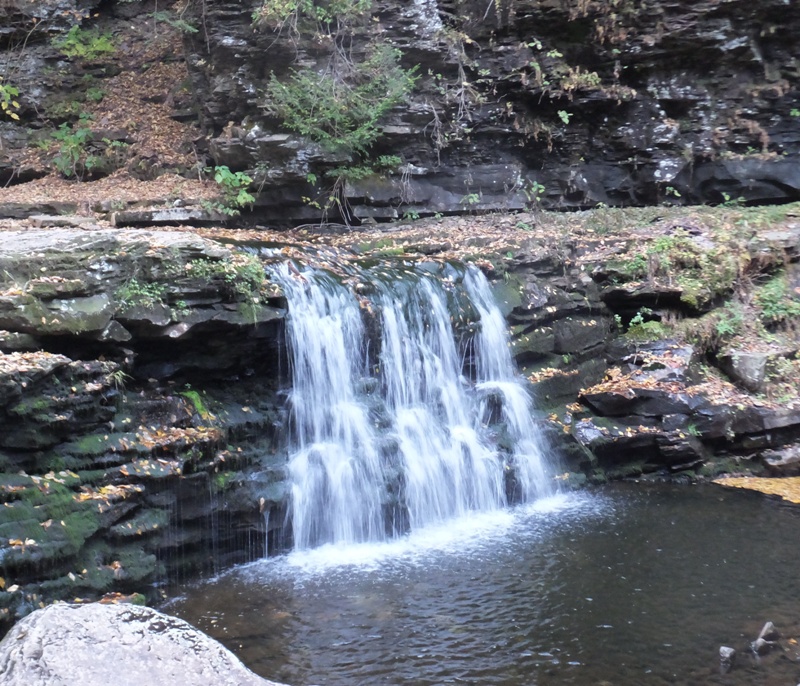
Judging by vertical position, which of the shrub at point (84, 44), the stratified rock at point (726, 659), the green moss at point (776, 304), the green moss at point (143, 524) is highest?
the shrub at point (84, 44)

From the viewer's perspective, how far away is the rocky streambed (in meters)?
5.84

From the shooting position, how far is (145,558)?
20.1 feet

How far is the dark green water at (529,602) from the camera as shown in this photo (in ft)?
16.3

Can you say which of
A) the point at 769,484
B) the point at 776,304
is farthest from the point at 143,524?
the point at 776,304

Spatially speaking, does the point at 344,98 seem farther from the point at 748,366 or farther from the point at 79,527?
the point at 79,527

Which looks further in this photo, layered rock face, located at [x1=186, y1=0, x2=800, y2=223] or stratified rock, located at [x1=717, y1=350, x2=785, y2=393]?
layered rock face, located at [x1=186, y1=0, x2=800, y2=223]

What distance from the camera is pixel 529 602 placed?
5.89 m

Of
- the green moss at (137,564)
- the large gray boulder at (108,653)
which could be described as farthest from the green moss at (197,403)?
the large gray boulder at (108,653)

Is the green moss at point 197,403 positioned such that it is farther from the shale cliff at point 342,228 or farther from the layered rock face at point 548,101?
the layered rock face at point 548,101

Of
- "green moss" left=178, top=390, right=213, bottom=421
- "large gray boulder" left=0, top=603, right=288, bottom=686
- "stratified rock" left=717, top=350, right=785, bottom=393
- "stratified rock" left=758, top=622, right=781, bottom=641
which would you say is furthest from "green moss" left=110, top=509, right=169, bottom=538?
"stratified rock" left=717, top=350, right=785, bottom=393

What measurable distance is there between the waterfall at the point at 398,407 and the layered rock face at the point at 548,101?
374 centimetres

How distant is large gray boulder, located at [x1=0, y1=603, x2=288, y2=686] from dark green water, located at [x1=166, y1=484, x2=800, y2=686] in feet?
5.41

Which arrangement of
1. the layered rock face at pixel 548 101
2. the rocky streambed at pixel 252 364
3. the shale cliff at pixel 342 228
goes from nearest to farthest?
the rocky streambed at pixel 252 364 → the shale cliff at pixel 342 228 → the layered rock face at pixel 548 101

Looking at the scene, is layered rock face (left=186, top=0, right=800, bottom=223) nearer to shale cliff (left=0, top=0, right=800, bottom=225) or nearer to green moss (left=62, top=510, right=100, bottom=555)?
shale cliff (left=0, top=0, right=800, bottom=225)
